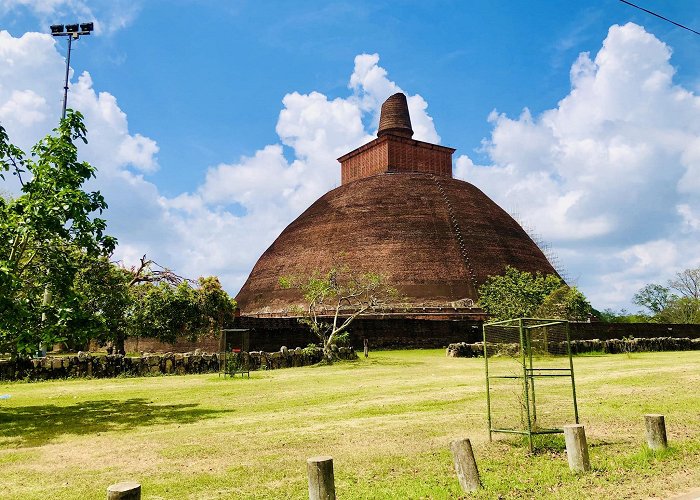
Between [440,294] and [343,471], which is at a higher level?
[440,294]

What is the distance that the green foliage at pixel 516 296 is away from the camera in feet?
103

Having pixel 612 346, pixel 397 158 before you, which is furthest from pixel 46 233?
pixel 397 158

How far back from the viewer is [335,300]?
41.7m

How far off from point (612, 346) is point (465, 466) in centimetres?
2582

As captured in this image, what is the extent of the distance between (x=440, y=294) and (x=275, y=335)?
15355 mm

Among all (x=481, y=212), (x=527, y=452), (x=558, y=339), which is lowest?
(x=527, y=452)

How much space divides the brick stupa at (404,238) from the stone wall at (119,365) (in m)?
19.1

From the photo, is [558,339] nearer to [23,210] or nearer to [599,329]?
[23,210]

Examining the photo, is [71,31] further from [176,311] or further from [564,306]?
[564,306]

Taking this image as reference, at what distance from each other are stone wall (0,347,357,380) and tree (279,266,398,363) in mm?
3788

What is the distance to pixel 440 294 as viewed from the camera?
41.4 metres

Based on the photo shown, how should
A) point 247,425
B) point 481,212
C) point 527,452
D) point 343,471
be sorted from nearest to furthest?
1. point 343,471
2. point 527,452
3. point 247,425
4. point 481,212

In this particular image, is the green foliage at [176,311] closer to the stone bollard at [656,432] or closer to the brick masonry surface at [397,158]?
the stone bollard at [656,432]

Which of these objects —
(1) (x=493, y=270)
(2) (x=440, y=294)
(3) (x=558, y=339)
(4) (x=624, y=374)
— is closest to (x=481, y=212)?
(1) (x=493, y=270)
